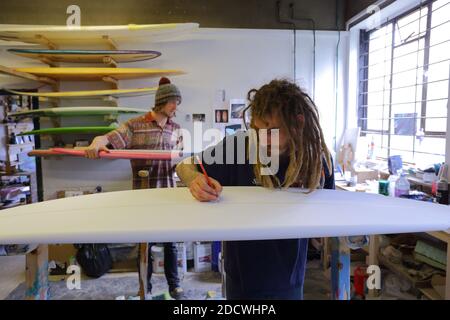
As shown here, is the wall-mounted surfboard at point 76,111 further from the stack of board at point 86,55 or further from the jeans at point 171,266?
the jeans at point 171,266

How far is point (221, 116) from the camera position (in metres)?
3.19

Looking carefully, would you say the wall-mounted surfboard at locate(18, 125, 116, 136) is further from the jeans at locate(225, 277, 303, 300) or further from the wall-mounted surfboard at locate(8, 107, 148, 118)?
the jeans at locate(225, 277, 303, 300)

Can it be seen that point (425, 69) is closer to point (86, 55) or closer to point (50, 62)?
point (86, 55)

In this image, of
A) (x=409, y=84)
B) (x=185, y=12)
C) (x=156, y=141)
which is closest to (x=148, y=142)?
(x=156, y=141)

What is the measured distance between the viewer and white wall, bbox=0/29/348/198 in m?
3.10

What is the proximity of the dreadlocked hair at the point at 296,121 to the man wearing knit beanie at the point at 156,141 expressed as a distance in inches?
53.7

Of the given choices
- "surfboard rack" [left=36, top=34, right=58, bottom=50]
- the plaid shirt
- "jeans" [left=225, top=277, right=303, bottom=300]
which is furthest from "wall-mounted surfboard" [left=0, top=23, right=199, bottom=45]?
"jeans" [left=225, top=277, right=303, bottom=300]

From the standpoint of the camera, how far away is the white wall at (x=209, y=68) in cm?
310

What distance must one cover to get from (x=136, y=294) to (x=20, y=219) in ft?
5.23

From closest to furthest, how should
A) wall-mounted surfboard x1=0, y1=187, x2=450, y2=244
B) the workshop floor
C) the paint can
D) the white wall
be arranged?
wall-mounted surfboard x1=0, y1=187, x2=450, y2=244 → the workshop floor → the paint can → the white wall

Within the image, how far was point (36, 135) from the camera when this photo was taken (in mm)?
3031

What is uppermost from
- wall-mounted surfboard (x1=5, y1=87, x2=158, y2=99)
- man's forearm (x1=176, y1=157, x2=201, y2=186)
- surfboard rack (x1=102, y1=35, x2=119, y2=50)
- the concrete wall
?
the concrete wall

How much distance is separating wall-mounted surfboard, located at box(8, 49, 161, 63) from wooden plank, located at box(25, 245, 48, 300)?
2.18 m

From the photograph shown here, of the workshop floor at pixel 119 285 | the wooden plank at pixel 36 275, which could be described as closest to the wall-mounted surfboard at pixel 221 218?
the wooden plank at pixel 36 275
